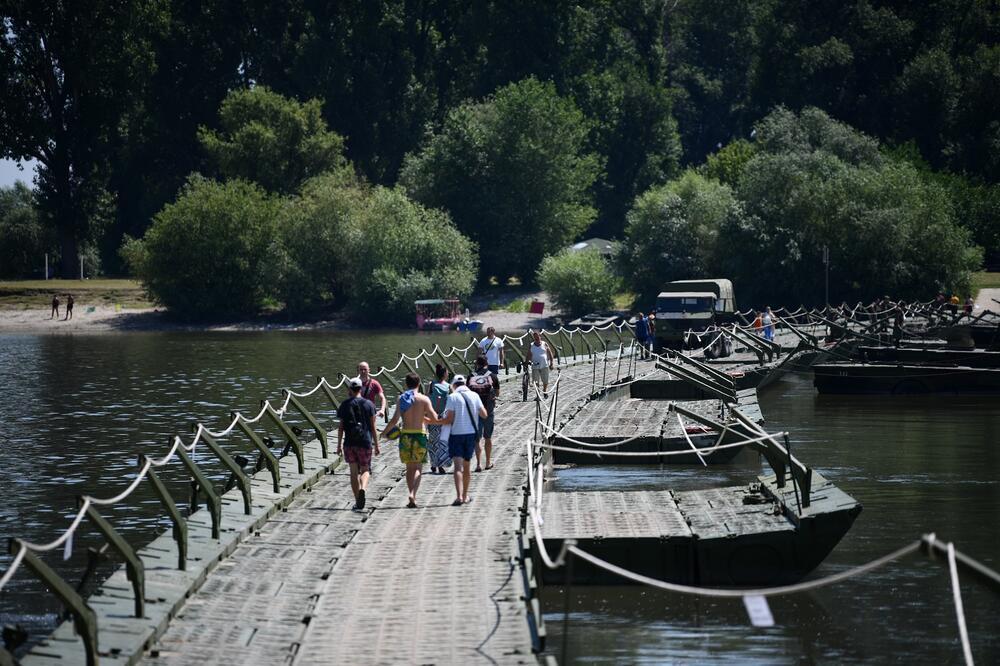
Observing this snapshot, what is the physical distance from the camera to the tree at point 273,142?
100m

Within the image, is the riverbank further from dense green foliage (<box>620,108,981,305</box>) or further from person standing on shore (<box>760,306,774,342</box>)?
person standing on shore (<box>760,306,774,342</box>)

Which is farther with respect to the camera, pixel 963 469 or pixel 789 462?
pixel 963 469

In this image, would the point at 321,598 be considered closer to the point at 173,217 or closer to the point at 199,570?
the point at 199,570

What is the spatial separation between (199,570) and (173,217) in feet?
264

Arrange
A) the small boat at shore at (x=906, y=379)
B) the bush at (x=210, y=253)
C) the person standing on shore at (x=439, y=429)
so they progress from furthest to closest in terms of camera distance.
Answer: the bush at (x=210, y=253), the small boat at shore at (x=906, y=379), the person standing on shore at (x=439, y=429)

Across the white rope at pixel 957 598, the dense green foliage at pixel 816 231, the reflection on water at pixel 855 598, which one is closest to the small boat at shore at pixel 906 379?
the reflection on water at pixel 855 598

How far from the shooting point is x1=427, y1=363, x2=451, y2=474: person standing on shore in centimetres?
2198

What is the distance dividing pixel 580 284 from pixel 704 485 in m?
62.4

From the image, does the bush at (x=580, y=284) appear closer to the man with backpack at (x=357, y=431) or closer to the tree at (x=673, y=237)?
the tree at (x=673, y=237)

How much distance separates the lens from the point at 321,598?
15.0m

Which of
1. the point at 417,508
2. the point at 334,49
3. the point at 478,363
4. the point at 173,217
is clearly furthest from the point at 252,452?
the point at 334,49

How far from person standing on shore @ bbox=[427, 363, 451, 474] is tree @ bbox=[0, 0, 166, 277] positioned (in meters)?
85.5

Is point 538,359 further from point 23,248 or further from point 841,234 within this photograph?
point 23,248

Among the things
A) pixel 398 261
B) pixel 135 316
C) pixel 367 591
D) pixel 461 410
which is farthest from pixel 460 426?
pixel 135 316
